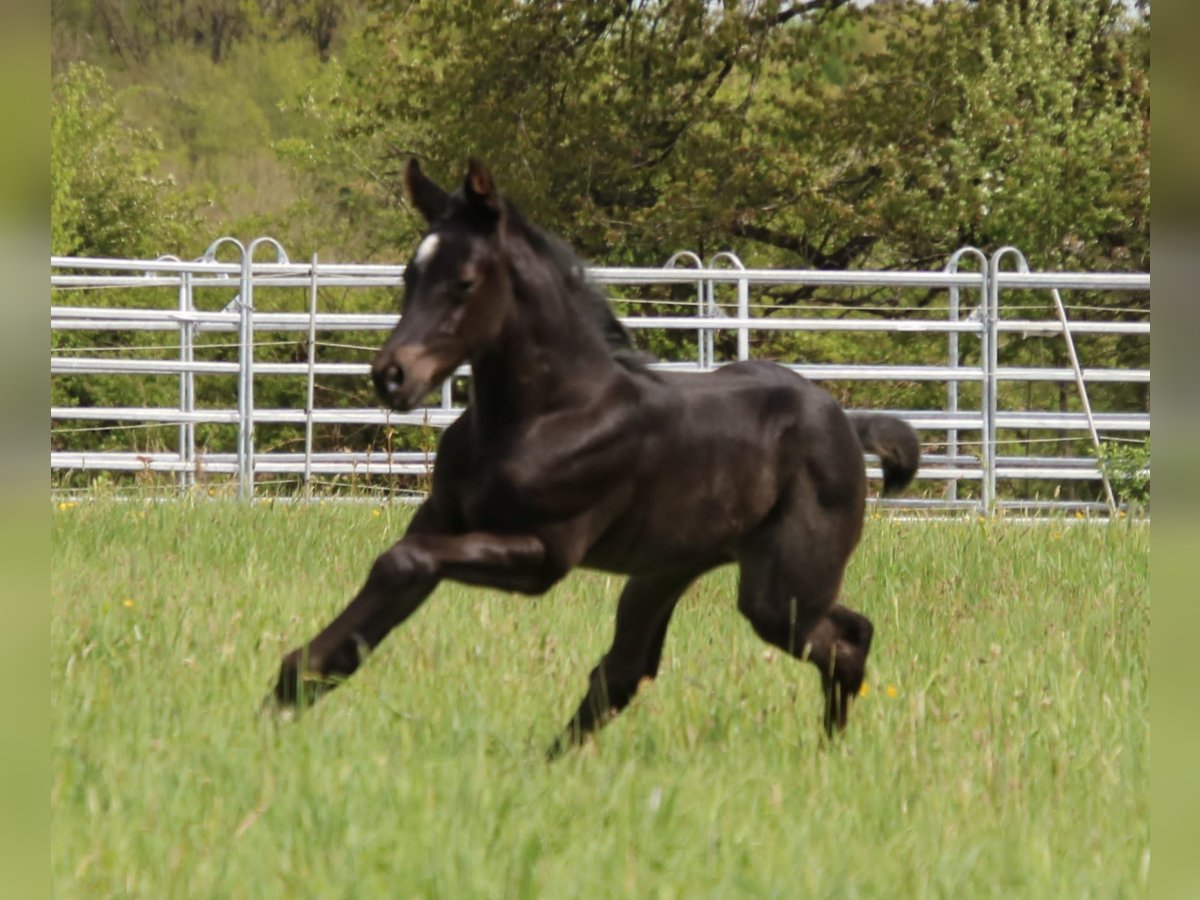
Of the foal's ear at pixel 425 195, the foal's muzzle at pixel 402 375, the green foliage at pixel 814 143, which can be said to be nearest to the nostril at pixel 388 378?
the foal's muzzle at pixel 402 375

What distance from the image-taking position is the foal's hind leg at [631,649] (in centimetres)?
393

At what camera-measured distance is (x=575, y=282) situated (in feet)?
13.0

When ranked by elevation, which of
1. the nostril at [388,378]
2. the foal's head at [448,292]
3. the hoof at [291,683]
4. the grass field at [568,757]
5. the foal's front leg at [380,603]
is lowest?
the grass field at [568,757]

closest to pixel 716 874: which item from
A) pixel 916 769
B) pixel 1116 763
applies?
pixel 916 769

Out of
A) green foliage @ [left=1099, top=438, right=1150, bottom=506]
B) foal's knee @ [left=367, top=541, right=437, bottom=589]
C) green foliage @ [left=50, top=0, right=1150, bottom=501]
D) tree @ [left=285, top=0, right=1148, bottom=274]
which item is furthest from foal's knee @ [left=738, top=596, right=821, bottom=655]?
tree @ [left=285, top=0, right=1148, bottom=274]

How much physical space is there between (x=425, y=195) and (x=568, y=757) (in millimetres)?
1323

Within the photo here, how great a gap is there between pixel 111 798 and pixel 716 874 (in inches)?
41.1

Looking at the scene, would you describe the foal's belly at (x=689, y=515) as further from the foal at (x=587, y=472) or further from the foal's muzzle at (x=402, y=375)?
the foal's muzzle at (x=402, y=375)

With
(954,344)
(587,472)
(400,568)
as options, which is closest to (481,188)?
(587,472)

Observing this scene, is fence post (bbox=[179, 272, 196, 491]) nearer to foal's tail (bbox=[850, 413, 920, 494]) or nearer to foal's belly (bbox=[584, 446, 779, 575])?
foal's tail (bbox=[850, 413, 920, 494])

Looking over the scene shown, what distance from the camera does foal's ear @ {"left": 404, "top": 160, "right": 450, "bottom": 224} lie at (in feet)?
12.4

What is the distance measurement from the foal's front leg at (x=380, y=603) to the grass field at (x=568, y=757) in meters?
0.10

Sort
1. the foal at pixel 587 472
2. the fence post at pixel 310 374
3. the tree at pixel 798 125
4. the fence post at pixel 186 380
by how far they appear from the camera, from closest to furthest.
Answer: the foal at pixel 587 472 < the fence post at pixel 310 374 < the fence post at pixel 186 380 < the tree at pixel 798 125

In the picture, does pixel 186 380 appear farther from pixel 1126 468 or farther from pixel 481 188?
pixel 481 188
